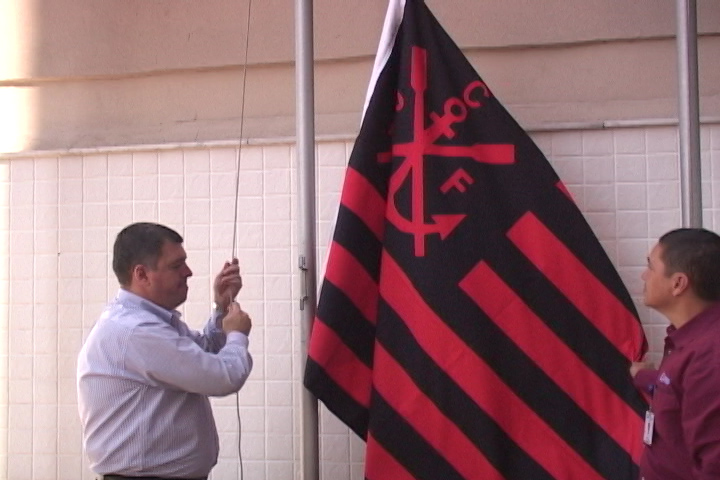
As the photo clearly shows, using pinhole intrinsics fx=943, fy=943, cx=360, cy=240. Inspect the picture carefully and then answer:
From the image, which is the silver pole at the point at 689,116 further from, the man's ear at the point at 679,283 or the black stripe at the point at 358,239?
the black stripe at the point at 358,239

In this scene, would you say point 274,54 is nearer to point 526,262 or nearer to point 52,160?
point 52,160

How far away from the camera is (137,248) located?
330cm

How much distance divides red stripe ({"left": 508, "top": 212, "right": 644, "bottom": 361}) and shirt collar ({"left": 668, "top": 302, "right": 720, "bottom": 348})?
851mm

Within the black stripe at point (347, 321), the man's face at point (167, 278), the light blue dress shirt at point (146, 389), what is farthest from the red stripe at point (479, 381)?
the man's face at point (167, 278)

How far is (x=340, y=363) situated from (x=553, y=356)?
79cm

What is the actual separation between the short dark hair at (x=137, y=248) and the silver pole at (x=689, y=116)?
1.90 m

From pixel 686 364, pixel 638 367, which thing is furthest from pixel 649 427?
pixel 638 367

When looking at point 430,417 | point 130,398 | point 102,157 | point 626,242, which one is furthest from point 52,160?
point 626,242

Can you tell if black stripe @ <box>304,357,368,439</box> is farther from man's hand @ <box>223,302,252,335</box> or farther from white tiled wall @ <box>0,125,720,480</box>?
white tiled wall @ <box>0,125,720,480</box>

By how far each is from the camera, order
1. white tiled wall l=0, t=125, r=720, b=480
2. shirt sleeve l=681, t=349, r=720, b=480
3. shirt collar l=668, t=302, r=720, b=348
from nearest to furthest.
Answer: shirt sleeve l=681, t=349, r=720, b=480, shirt collar l=668, t=302, r=720, b=348, white tiled wall l=0, t=125, r=720, b=480

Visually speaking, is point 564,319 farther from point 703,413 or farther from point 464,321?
point 703,413

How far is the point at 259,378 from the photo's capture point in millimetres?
4578

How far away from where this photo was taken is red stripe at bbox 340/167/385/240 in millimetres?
3500

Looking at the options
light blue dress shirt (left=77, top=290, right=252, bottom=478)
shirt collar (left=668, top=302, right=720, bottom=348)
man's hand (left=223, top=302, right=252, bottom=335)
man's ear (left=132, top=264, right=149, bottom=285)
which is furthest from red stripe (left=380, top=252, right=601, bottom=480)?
shirt collar (left=668, top=302, right=720, bottom=348)
